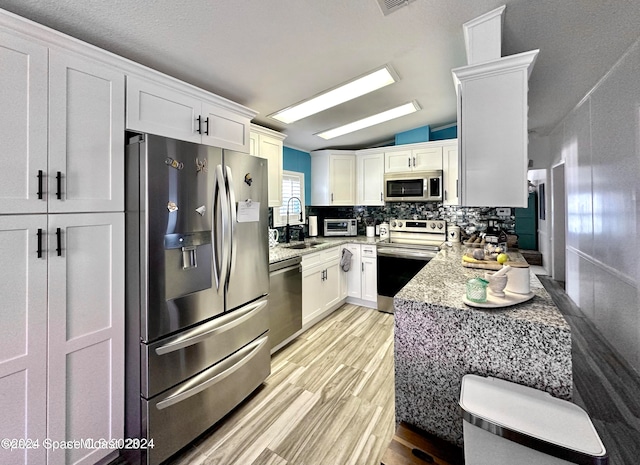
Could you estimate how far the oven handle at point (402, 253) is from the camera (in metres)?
3.39

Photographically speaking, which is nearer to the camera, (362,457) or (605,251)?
(362,457)

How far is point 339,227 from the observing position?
14.4 ft

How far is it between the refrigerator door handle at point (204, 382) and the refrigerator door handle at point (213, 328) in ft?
0.76

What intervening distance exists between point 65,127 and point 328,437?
224 cm

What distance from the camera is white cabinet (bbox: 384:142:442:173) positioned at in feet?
A: 12.4

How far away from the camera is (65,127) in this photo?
1347 mm

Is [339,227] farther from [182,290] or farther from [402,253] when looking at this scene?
[182,290]

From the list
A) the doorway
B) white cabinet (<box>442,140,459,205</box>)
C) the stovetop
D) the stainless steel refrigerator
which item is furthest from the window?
the doorway

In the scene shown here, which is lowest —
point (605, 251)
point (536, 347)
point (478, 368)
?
point (478, 368)

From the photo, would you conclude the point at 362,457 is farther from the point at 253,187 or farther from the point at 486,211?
the point at 486,211

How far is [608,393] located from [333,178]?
3649 millimetres

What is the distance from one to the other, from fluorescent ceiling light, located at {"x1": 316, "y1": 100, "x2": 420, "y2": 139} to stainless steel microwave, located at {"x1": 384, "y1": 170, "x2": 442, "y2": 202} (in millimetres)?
792

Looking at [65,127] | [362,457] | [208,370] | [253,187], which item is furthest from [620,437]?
[65,127]

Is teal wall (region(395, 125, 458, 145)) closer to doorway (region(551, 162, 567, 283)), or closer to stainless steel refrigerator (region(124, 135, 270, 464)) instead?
doorway (region(551, 162, 567, 283))
